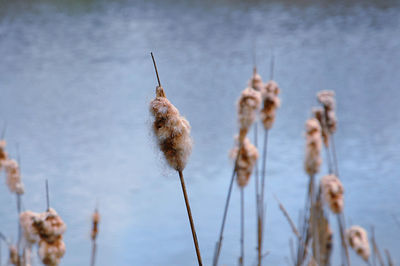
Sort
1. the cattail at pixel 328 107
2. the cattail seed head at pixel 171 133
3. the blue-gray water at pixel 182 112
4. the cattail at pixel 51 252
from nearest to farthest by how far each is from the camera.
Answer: the cattail seed head at pixel 171 133
the cattail at pixel 51 252
the cattail at pixel 328 107
the blue-gray water at pixel 182 112

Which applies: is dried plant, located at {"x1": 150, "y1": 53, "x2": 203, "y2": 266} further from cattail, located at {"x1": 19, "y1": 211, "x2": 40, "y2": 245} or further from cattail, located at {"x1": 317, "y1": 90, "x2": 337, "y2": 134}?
cattail, located at {"x1": 317, "y1": 90, "x2": 337, "y2": 134}

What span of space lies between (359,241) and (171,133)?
906 millimetres

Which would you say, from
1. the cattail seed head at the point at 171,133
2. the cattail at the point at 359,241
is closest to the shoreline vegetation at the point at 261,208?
the cattail at the point at 359,241

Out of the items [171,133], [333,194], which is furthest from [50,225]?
[333,194]

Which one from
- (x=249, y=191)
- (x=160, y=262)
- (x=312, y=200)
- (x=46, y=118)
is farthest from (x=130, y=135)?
(x=312, y=200)

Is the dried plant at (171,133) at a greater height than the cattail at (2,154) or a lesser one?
lesser

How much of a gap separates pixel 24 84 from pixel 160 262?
2841 millimetres

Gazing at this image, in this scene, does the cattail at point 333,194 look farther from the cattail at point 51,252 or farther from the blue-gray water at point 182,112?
the cattail at point 51,252

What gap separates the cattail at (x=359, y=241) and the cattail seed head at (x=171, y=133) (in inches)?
34.0

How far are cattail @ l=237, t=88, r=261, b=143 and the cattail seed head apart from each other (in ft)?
1.68

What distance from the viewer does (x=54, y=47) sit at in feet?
19.4

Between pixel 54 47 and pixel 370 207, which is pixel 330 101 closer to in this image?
pixel 370 207

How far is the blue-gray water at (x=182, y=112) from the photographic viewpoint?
2871 millimetres

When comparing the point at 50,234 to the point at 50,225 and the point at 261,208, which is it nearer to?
the point at 50,225
